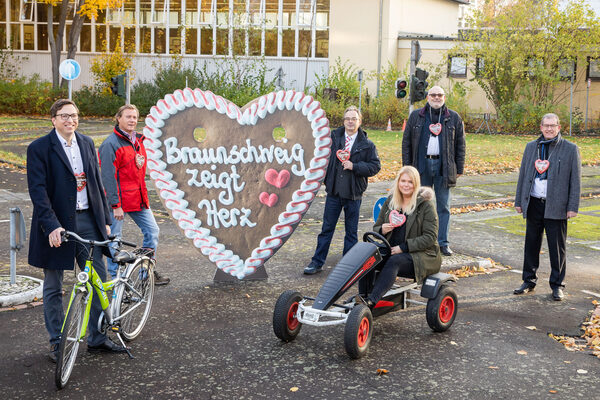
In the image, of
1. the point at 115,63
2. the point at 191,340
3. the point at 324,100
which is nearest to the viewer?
the point at 191,340

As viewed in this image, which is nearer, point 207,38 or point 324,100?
point 324,100

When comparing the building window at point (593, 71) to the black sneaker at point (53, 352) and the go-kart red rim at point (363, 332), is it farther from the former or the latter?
the black sneaker at point (53, 352)

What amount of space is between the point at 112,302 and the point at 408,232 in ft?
8.90

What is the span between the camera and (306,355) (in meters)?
5.94

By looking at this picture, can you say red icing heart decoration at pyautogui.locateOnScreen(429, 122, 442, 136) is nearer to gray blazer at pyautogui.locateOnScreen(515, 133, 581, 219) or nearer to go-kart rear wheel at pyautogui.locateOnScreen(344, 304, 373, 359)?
gray blazer at pyautogui.locateOnScreen(515, 133, 581, 219)

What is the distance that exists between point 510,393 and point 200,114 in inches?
178

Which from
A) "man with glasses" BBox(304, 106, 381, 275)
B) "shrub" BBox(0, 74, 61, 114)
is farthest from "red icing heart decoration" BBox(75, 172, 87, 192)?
"shrub" BBox(0, 74, 61, 114)

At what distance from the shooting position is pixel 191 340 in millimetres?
6270

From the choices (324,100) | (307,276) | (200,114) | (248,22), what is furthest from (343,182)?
(248,22)

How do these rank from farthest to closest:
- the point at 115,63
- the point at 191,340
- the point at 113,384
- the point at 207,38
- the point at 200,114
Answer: the point at 207,38 < the point at 115,63 < the point at 200,114 < the point at 191,340 < the point at 113,384

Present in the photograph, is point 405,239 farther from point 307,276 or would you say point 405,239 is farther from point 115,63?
point 115,63

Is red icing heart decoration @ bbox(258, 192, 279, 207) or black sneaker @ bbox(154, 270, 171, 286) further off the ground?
red icing heart decoration @ bbox(258, 192, 279, 207)

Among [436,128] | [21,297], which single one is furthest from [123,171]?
[436,128]

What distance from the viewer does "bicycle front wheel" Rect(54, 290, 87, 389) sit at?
4.97m
